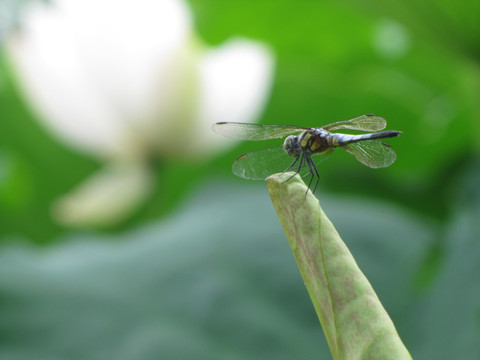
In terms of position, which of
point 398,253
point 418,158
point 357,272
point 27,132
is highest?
point 27,132

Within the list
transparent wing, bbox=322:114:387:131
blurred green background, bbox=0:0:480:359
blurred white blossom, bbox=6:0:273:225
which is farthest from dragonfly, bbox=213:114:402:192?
blurred white blossom, bbox=6:0:273:225

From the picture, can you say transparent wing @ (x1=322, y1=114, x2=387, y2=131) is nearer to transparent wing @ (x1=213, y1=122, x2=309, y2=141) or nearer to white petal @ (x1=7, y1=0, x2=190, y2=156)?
transparent wing @ (x1=213, y1=122, x2=309, y2=141)

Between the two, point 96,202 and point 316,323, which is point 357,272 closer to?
point 316,323

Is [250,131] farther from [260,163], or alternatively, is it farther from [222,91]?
[222,91]

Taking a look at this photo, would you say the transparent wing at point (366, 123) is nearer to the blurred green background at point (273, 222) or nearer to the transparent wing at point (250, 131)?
the transparent wing at point (250, 131)

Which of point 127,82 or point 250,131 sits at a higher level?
point 127,82

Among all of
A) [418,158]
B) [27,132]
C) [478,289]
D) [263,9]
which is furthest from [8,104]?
[478,289]

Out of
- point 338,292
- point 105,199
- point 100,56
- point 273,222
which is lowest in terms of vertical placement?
point 338,292

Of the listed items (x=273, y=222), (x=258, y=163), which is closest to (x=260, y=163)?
(x=258, y=163)
